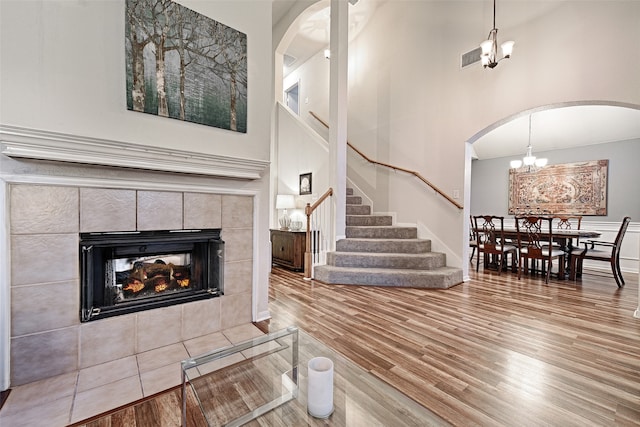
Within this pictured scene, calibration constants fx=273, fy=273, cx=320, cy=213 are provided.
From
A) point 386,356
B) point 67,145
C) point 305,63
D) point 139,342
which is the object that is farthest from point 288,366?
point 305,63

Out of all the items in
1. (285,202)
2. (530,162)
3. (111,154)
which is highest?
(530,162)

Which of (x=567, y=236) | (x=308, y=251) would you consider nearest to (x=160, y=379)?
(x=308, y=251)

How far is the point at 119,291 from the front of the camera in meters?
2.02

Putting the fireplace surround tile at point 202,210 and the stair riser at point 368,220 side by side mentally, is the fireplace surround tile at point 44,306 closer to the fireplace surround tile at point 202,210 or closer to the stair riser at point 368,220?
the fireplace surround tile at point 202,210

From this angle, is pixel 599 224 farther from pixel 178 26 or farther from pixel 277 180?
pixel 178 26

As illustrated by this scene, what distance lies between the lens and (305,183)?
19.2 ft

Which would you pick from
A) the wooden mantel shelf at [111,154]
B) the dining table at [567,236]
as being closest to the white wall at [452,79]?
the dining table at [567,236]

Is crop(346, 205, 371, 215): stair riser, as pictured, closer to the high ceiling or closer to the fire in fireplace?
the high ceiling

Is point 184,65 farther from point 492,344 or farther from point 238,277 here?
point 492,344

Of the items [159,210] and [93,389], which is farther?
[159,210]

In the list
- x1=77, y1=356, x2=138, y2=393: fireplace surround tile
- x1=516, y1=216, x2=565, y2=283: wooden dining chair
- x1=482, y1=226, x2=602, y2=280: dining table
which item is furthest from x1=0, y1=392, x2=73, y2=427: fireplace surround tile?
x1=482, y1=226, x2=602, y2=280: dining table

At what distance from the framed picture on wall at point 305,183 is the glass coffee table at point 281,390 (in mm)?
4403

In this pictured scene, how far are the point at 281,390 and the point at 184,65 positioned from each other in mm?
2336

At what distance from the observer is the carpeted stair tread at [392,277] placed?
386cm
